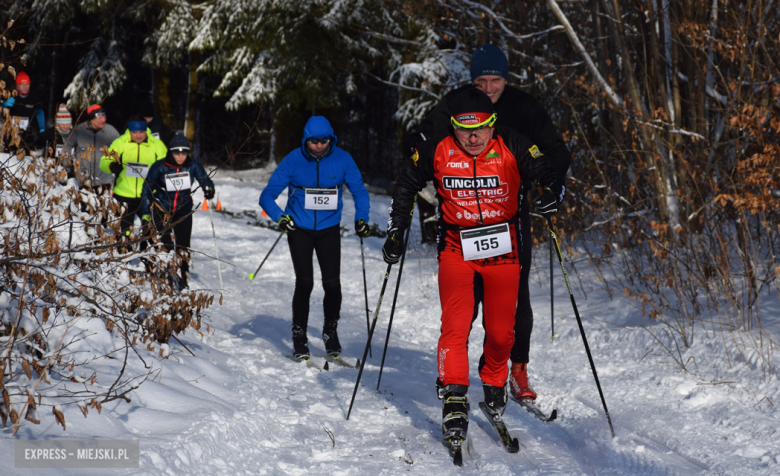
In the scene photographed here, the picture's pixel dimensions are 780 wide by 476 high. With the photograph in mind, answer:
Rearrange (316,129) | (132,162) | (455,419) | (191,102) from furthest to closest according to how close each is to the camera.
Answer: (191,102) → (132,162) → (316,129) → (455,419)

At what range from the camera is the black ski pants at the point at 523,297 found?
4.32 metres

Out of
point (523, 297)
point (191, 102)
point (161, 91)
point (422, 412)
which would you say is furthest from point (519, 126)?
point (161, 91)

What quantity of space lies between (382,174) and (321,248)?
19.2 m

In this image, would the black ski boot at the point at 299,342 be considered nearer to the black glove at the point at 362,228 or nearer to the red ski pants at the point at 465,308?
the black glove at the point at 362,228

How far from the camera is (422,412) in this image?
15.5 ft

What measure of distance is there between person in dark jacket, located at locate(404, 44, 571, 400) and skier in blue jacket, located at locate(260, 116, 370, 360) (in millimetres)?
1330

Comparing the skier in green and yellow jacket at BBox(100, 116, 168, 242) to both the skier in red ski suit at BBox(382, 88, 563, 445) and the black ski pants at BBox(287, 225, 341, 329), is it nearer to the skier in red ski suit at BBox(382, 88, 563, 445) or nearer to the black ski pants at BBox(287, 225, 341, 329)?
the black ski pants at BBox(287, 225, 341, 329)

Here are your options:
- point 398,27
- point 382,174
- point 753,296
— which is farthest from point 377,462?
point 382,174

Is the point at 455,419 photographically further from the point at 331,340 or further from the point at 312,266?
the point at 312,266

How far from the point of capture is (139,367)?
448 centimetres

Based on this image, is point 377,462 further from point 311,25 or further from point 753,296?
point 311,25

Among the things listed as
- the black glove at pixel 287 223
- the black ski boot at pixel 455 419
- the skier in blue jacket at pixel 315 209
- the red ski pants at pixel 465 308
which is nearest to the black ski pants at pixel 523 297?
the red ski pants at pixel 465 308

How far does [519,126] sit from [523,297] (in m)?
1.20

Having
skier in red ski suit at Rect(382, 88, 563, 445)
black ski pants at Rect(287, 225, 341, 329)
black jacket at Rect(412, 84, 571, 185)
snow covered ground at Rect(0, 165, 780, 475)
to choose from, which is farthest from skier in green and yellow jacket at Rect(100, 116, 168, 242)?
skier in red ski suit at Rect(382, 88, 563, 445)
